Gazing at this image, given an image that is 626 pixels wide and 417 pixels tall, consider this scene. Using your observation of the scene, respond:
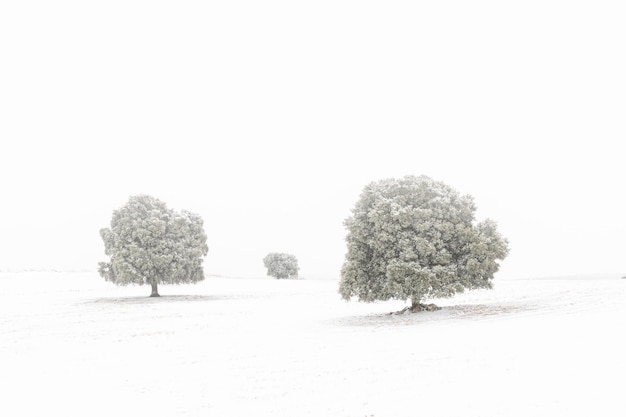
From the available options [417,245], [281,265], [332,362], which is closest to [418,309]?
[417,245]

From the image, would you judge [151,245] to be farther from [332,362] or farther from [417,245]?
[332,362]

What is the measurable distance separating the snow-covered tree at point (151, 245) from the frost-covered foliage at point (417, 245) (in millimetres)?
25268

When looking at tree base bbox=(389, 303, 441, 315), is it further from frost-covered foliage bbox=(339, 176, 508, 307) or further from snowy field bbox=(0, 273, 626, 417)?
snowy field bbox=(0, 273, 626, 417)

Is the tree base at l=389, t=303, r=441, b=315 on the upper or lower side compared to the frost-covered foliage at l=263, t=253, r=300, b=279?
lower

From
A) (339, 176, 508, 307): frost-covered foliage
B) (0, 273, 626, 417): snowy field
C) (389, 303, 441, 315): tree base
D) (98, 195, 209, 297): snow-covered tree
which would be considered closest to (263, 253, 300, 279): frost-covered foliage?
(98, 195, 209, 297): snow-covered tree

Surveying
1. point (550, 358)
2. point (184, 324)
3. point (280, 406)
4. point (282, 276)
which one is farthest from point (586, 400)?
point (282, 276)

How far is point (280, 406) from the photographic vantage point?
15852 mm

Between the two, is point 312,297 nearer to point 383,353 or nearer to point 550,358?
point 383,353

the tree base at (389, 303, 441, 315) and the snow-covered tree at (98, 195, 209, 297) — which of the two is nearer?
the tree base at (389, 303, 441, 315)

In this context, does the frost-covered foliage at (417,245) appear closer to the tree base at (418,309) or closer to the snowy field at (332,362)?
the tree base at (418,309)

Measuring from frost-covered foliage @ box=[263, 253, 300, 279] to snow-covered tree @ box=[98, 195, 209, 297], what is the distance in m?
34.4

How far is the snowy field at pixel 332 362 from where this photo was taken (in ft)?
48.0

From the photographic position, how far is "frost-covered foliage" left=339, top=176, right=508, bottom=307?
102 ft

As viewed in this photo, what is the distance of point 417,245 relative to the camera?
31094mm
